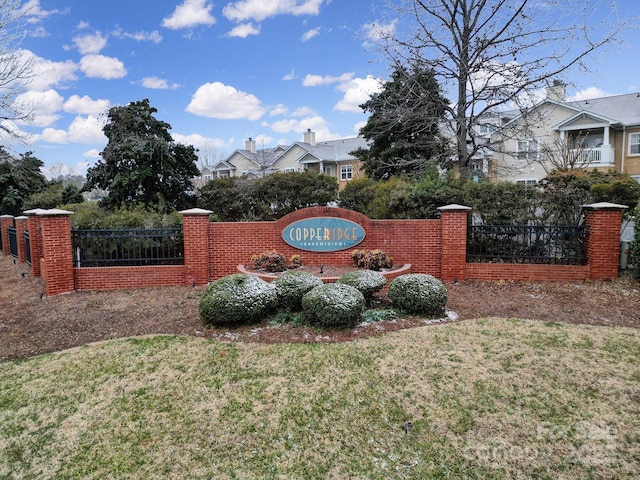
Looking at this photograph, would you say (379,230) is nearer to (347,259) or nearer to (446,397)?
(347,259)

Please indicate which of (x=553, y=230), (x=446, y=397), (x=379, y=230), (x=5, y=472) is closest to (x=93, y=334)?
(x=5, y=472)

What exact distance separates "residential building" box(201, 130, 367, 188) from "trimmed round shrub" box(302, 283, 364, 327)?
80.3ft

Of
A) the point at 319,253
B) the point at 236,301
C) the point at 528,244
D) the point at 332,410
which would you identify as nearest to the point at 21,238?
the point at 319,253

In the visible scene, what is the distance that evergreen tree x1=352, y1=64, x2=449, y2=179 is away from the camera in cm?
1376

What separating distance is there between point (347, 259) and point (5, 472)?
7.14 meters

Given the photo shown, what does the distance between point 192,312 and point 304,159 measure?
29066 millimetres

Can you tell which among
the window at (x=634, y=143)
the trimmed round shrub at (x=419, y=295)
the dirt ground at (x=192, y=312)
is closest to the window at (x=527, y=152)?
the window at (x=634, y=143)

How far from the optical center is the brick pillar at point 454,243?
29.2 ft

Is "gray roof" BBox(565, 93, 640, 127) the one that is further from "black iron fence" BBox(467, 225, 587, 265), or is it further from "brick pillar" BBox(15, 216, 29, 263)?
"brick pillar" BBox(15, 216, 29, 263)

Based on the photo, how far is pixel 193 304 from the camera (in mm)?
7633

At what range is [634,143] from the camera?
23.0 m

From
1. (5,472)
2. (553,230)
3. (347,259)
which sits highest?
(553,230)

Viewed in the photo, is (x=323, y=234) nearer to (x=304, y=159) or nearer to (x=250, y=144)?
(x=304, y=159)

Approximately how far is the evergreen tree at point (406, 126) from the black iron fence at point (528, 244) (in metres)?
5.34
